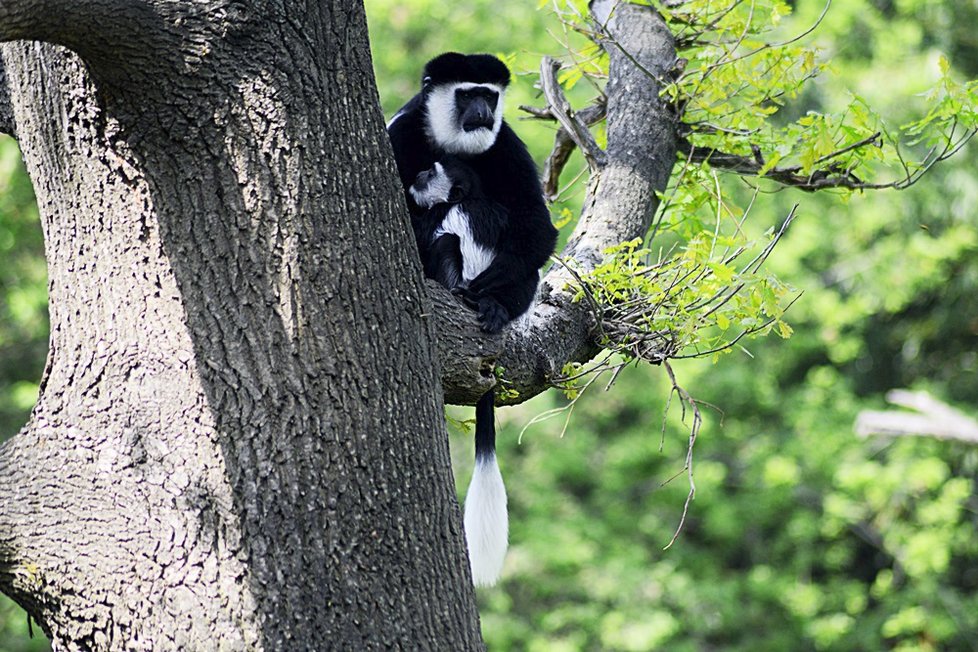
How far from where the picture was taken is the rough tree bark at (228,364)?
1.60 meters

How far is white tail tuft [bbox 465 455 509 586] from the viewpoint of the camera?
2627mm

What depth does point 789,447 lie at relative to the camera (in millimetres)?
8688

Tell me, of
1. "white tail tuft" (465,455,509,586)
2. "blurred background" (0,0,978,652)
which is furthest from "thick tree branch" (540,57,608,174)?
"blurred background" (0,0,978,652)

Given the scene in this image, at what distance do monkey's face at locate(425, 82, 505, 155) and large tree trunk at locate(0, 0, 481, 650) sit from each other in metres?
1.46

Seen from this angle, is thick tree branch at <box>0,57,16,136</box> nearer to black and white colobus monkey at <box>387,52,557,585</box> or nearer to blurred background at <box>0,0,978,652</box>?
black and white colobus monkey at <box>387,52,557,585</box>

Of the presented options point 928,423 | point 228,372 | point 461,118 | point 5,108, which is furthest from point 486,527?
point 928,423

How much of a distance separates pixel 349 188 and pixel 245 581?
0.63 m

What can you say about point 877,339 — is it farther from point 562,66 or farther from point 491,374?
point 491,374

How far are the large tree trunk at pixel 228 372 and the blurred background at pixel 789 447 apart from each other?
20.3ft

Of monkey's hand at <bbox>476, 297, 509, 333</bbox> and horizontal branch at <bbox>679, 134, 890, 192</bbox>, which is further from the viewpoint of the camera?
horizontal branch at <bbox>679, 134, 890, 192</bbox>

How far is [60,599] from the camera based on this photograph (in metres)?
1.66

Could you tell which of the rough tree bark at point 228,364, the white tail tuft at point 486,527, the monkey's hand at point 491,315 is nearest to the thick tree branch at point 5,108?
the rough tree bark at point 228,364

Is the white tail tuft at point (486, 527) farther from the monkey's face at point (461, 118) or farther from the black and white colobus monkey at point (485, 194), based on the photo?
the monkey's face at point (461, 118)

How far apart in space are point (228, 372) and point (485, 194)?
164cm
